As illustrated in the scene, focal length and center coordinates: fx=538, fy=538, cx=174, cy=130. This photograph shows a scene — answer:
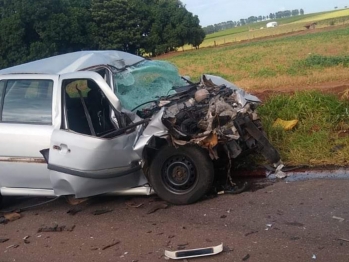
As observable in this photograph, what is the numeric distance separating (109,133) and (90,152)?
0.36 metres

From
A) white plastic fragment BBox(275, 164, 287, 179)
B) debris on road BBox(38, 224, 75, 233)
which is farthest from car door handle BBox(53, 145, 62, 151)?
white plastic fragment BBox(275, 164, 287, 179)

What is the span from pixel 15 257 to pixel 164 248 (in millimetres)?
1534

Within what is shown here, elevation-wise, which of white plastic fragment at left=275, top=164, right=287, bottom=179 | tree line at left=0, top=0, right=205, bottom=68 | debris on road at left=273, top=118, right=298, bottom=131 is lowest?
white plastic fragment at left=275, top=164, right=287, bottom=179

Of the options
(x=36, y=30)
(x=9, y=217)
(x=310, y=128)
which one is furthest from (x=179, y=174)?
(x=36, y=30)

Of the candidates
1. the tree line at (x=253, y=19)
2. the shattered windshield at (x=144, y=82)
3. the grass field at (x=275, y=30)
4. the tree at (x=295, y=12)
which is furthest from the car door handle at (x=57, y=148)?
the tree at (x=295, y=12)

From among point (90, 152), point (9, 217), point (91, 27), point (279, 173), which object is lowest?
point (279, 173)

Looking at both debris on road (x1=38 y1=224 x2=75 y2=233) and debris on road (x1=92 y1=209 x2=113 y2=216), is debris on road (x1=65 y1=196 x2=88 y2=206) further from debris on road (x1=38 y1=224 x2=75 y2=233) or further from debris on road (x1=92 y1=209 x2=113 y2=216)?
debris on road (x1=38 y1=224 x2=75 y2=233)

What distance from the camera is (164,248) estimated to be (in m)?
5.07

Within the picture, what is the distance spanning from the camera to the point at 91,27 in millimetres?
60469

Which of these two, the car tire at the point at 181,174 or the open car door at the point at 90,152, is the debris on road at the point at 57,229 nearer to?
the open car door at the point at 90,152

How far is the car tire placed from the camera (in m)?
6.14

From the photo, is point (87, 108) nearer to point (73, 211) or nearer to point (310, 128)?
point (73, 211)

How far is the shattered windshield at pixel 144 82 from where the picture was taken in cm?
672

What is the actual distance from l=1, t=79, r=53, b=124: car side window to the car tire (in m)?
1.42
